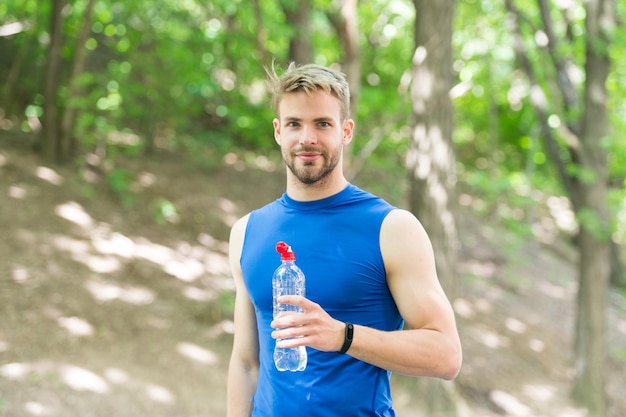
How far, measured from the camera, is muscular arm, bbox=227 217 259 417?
104 inches

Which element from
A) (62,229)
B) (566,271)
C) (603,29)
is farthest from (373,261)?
(566,271)

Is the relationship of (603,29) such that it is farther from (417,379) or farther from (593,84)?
(417,379)

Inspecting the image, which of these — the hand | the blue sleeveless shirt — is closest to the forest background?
the blue sleeveless shirt

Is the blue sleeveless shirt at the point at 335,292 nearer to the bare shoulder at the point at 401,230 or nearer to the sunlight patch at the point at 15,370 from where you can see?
the bare shoulder at the point at 401,230

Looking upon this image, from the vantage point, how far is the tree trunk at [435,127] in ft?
26.6

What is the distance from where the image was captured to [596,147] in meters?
9.70

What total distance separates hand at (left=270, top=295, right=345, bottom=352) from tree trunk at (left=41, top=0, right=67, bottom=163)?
9.69 metres

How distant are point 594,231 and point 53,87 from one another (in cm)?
830

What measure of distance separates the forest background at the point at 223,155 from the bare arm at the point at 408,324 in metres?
5.01

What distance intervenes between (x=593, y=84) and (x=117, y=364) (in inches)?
293

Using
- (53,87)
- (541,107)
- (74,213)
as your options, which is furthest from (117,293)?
(541,107)

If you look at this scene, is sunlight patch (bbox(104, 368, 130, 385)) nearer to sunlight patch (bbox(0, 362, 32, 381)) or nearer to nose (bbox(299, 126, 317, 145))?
sunlight patch (bbox(0, 362, 32, 381))

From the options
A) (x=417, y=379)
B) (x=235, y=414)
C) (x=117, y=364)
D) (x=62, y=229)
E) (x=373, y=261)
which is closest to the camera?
(x=373, y=261)

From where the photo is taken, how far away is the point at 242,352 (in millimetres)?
2678
